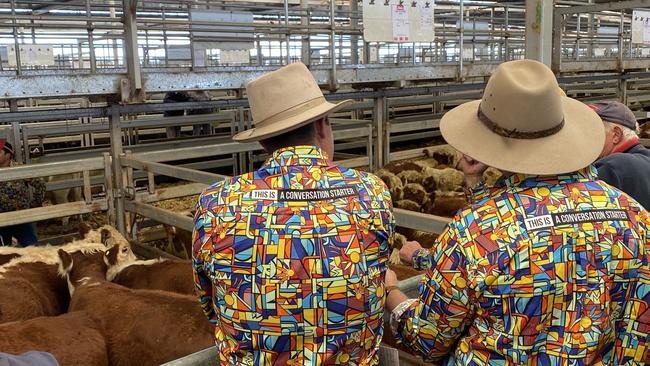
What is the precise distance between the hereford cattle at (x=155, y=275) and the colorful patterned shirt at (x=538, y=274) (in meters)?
2.69

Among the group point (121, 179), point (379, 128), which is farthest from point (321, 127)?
point (379, 128)

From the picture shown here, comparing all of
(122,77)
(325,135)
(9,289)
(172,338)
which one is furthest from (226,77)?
(325,135)

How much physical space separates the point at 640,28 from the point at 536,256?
6120 mm

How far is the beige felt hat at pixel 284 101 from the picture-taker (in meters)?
1.70

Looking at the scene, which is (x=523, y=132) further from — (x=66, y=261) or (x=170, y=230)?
(x=170, y=230)

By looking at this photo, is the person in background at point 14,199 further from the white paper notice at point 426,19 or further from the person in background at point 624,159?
the person in background at point 624,159

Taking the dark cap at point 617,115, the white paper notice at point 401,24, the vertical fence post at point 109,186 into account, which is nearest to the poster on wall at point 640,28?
the white paper notice at point 401,24

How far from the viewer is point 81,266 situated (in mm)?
4215

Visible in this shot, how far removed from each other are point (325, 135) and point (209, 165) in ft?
20.7

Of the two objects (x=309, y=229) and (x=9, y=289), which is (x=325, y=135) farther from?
(x=9, y=289)

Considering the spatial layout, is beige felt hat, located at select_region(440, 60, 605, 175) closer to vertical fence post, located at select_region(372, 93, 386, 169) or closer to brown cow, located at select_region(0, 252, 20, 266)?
brown cow, located at select_region(0, 252, 20, 266)

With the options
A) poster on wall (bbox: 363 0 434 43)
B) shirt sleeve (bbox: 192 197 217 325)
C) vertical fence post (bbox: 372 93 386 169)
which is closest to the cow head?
shirt sleeve (bbox: 192 197 217 325)

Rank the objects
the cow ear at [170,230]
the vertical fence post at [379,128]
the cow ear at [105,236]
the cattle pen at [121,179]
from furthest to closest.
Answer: the vertical fence post at [379,128] < the cow ear at [170,230] < the cow ear at [105,236] < the cattle pen at [121,179]

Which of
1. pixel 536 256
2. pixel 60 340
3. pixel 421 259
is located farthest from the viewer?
pixel 60 340
